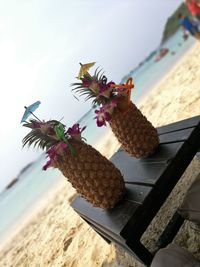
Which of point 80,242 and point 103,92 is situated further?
point 80,242

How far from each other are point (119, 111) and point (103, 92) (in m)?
0.15

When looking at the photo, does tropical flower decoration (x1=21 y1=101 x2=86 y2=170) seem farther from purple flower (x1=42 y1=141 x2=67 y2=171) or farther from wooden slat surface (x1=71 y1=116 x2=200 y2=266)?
wooden slat surface (x1=71 y1=116 x2=200 y2=266)

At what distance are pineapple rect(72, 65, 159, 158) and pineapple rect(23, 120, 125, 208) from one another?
208 millimetres

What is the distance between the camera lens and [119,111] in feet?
6.09

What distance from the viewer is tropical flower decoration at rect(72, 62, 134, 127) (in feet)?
6.04

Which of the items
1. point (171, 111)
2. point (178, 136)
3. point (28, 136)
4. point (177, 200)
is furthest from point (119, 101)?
point (171, 111)

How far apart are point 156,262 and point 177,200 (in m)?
1.31

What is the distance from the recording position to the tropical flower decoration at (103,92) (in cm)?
184

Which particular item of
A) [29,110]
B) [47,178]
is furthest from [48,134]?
[47,178]

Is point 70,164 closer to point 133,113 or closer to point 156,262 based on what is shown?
point 133,113

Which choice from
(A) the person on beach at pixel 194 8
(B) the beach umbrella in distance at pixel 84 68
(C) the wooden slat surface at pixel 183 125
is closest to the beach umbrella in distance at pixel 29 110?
(B) the beach umbrella in distance at pixel 84 68

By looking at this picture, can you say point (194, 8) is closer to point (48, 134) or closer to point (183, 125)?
point (183, 125)

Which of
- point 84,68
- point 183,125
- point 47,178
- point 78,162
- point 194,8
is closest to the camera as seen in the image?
point 78,162

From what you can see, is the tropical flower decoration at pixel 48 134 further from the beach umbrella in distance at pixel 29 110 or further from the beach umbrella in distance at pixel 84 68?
the beach umbrella in distance at pixel 84 68
